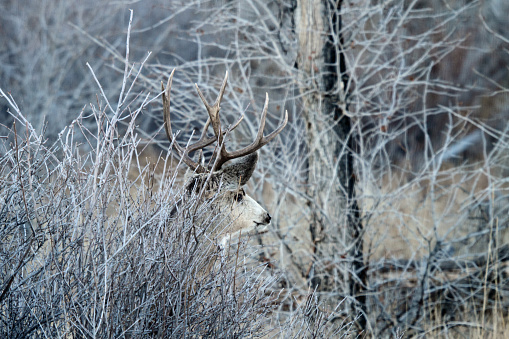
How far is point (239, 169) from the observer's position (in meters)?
3.86

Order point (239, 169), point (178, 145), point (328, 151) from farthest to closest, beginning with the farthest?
point (328, 151)
point (239, 169)
point (178, 145)

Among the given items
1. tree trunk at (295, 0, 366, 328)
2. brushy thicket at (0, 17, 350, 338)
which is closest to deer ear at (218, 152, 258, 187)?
brushy thicket at (0, 17, 350, 338)

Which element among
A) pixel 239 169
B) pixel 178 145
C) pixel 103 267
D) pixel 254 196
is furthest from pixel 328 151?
pixel 103 267

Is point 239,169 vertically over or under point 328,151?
over

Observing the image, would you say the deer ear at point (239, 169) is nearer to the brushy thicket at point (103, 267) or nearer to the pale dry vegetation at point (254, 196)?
the pale dry vegetation at point (254, 196)

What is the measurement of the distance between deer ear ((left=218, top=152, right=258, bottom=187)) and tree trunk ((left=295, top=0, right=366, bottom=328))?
1884 millimetres

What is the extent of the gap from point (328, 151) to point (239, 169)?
84.8 inches

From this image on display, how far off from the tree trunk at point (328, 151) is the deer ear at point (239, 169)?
188cm

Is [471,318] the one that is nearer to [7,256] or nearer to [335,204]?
[335,204]

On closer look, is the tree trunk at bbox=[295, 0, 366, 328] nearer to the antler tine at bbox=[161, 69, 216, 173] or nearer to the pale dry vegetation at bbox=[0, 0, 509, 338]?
the pale dry vegetation at bbox=[0, 0, 509, 338]

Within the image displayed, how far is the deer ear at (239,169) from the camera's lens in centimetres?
381

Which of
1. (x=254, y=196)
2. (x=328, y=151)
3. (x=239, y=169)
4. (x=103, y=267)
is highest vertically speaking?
(x=103, y=267)

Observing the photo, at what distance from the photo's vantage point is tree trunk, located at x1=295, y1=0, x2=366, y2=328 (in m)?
5.72

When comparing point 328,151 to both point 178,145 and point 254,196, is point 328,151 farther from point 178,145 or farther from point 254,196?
point 178,145
